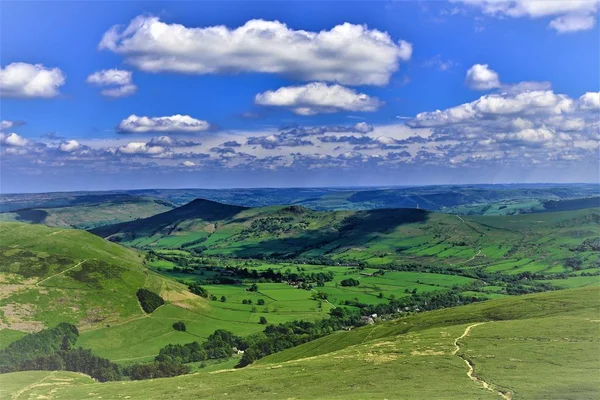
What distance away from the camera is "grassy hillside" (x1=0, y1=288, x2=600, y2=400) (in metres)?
82.8

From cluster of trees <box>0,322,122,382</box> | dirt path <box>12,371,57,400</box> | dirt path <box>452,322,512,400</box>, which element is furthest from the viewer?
cluster of trees <box>0,322,122,382</box>

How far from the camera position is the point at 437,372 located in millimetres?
94438

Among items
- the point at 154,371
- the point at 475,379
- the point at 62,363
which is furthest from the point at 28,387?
the point at 475,379

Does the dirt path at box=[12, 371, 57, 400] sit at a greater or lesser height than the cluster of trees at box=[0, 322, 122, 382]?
greater

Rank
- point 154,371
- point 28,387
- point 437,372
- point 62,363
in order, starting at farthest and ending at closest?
point 62,363
point 154,371
point 28,387
point 437,372

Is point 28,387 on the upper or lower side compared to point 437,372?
lower

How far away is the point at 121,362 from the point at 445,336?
13849 cm

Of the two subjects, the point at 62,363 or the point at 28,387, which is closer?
the point at 28,387

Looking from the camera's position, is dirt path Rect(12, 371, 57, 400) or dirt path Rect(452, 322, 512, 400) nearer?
dirt path Rect(452, 322, 512, 400)

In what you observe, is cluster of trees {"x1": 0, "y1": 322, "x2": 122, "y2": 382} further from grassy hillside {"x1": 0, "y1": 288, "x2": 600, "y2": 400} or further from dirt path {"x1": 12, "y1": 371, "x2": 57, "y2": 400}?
dirt path {"x1": 12, "y1": 371, "x2": 57, "y2": 400}

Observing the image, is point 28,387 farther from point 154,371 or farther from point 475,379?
point 475,379

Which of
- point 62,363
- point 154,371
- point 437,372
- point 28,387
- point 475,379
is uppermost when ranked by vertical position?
point 475,379

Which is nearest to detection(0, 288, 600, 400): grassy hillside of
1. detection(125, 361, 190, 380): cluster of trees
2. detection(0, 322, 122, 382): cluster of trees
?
detection(0, 322, 122, 382): cluster of trees

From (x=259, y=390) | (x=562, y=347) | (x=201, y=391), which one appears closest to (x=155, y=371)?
(x=201, y=391)
